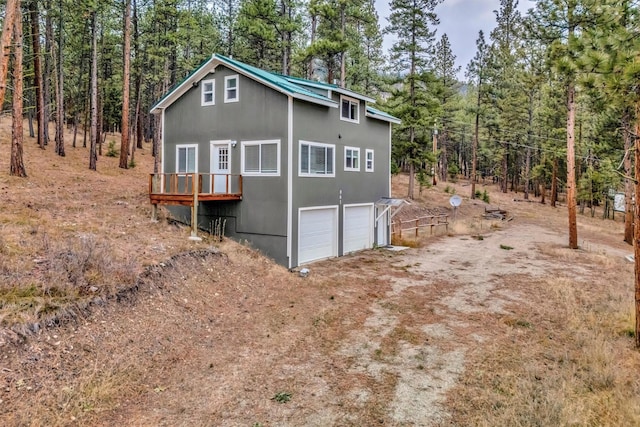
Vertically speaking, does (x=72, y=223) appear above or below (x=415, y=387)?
above

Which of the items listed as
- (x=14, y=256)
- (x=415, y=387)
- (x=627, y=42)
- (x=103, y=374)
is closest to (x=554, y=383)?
(x=415, y=387)

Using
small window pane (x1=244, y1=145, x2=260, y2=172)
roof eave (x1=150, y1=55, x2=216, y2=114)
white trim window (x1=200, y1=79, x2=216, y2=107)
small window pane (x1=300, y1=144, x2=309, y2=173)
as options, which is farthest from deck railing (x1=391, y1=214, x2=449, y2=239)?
roof eave (x1=150, y1=55, x2=216, y2=114)

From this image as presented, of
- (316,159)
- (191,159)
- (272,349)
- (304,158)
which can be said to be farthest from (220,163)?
(272,349)

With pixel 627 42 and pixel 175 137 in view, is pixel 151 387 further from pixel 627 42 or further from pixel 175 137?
pixel 175 137

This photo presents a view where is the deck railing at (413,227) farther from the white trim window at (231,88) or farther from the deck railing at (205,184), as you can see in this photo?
the white trim window at (231,88)

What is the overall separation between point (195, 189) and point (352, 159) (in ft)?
23.6

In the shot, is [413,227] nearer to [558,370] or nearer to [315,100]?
[315,100]

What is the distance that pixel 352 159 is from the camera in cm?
1711

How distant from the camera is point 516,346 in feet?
24.8

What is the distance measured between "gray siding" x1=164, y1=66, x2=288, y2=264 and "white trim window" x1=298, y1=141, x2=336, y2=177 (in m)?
0.93

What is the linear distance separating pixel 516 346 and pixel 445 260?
841cm

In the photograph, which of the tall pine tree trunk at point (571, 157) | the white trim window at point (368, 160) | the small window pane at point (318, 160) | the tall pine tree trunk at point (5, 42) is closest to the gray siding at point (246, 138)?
the small window pane at point (318, 160)

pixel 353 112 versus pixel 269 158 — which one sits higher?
pixel 353 112

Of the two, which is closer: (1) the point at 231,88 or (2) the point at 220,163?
(1) the point at 231,88
